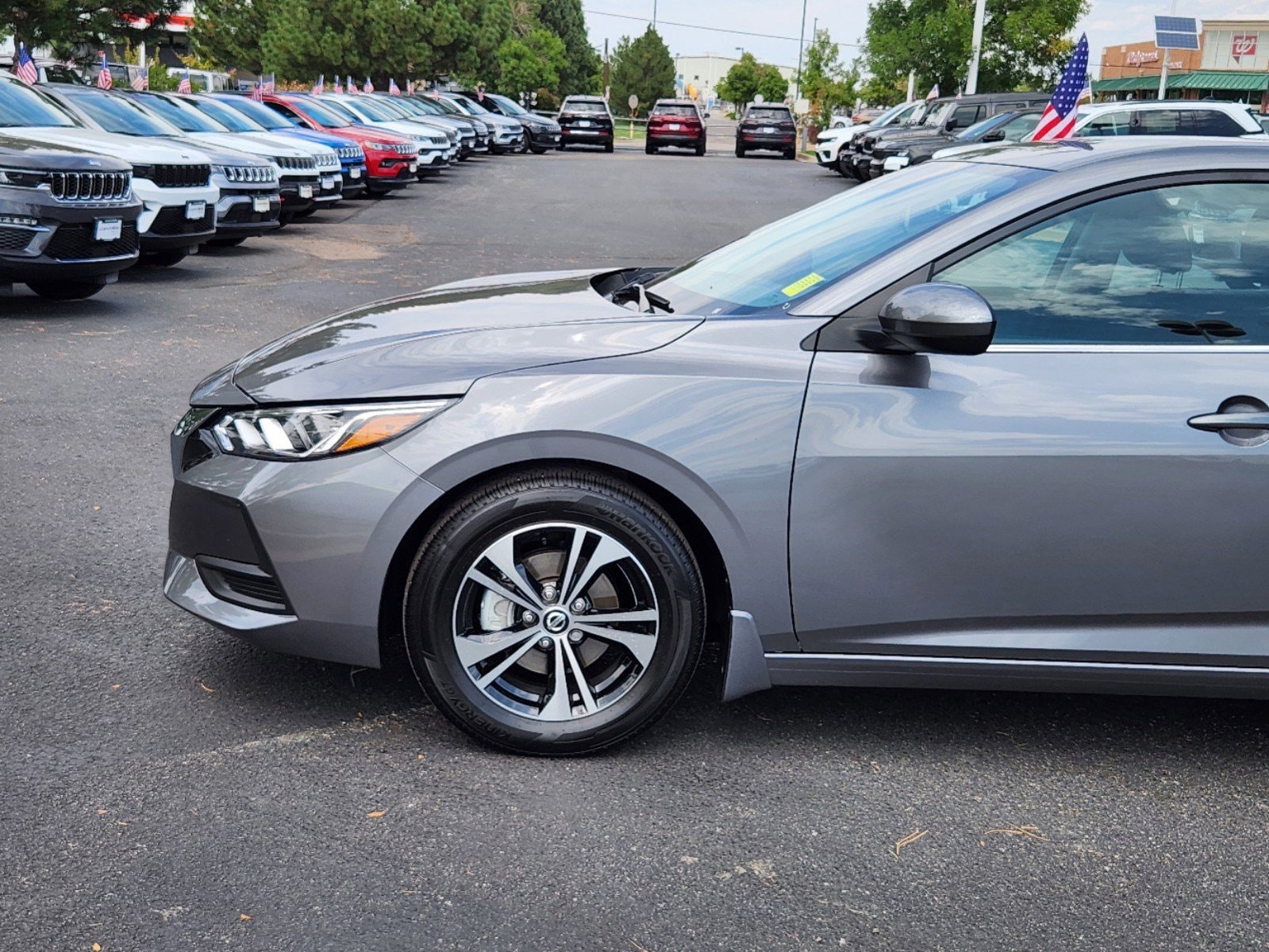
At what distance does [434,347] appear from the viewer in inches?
139

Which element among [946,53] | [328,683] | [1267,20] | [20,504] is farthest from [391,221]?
[1267,20]

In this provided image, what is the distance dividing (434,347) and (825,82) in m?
61.2

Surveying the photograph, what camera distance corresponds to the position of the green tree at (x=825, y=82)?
5875cm

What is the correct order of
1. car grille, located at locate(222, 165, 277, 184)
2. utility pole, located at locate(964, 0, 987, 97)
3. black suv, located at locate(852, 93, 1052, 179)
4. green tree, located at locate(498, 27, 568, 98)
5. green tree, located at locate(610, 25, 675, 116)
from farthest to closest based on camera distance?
green tree, located at locate(610, 25, 675, 116) → green tree, located at locate(498, 27, 568, 98) → utility pole, located at locate(964, 0, 987, 97) → black suv, located at locate(852, 93, 1052, 179) → car grille, located at locate(222, 165, 277, 184)

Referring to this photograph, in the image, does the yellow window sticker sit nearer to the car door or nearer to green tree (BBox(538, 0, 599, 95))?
the car door

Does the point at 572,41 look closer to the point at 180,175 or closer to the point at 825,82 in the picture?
the point at 825,82

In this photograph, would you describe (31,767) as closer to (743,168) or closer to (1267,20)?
(743,168)

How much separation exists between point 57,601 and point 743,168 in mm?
33070

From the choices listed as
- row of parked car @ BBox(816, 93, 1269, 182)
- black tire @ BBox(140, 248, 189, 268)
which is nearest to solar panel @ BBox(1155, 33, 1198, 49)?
row of parked car @ BBox(816, 93, 1269, 182)

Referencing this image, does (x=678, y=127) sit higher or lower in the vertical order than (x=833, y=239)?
higher

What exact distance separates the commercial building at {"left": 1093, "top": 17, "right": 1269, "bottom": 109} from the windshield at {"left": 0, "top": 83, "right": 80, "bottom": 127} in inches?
2538

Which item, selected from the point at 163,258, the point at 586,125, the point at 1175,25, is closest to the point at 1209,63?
the point at 1175,25

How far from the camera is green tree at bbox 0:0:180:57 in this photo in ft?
115

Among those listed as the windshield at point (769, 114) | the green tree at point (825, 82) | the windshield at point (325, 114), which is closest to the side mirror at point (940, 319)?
the windshield at point (325, 114)
